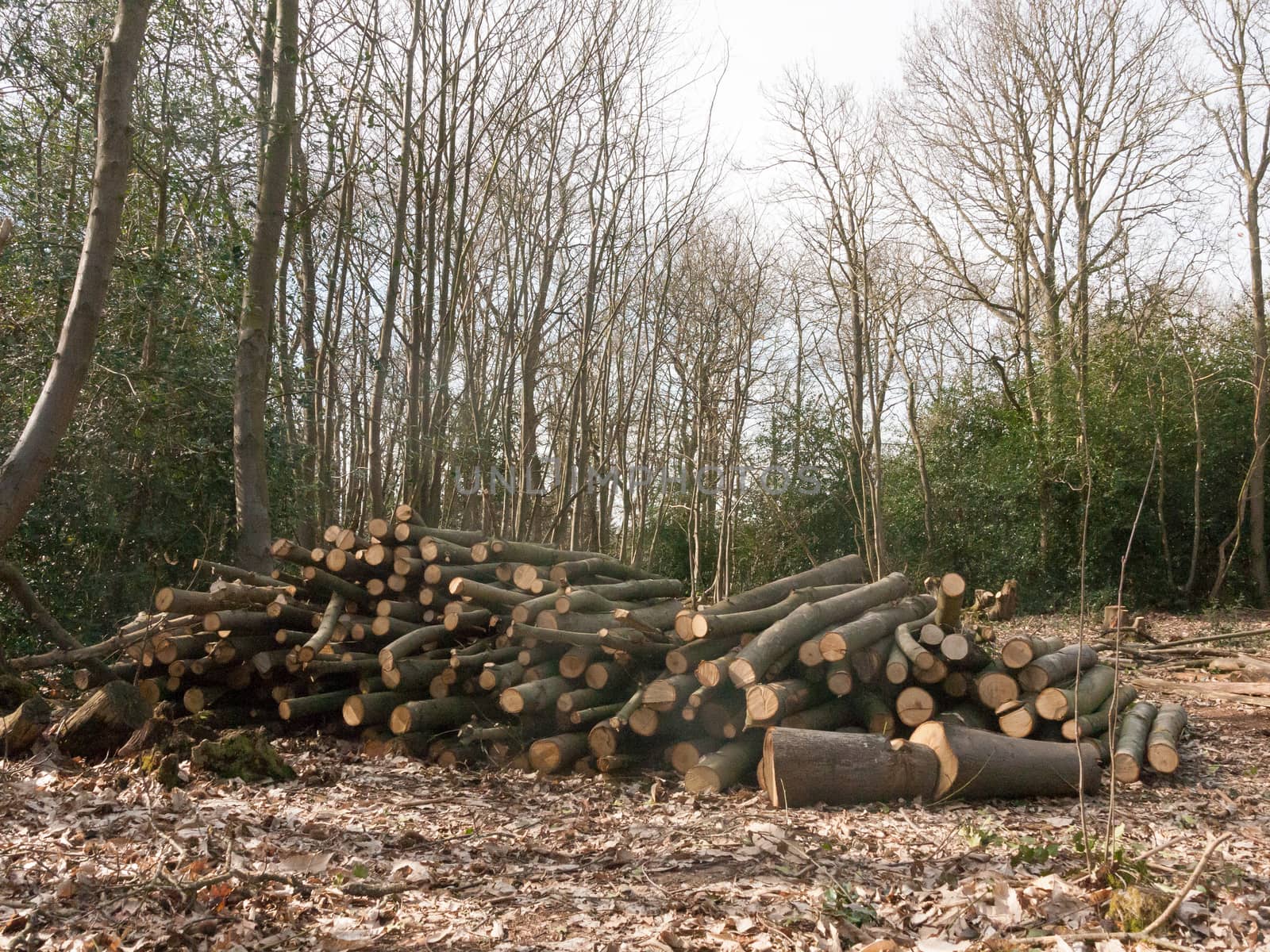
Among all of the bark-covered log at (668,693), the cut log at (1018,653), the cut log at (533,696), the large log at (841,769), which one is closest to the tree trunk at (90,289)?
the cut log at (533,696)

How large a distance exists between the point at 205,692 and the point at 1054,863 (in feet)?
18.9

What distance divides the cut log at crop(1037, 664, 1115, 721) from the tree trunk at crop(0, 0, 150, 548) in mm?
5897

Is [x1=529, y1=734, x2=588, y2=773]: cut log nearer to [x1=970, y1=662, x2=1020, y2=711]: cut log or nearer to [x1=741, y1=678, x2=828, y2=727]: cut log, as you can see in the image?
[x1=741, y1=678, x2=828, y2=727]: cut log

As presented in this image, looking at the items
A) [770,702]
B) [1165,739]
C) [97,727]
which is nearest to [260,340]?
[97,727]

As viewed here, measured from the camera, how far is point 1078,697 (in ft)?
19.8

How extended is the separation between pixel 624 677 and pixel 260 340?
4904mm

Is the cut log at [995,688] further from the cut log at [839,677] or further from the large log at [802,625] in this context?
the cut log at [839,677]

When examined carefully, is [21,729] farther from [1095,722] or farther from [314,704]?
[1095,722]

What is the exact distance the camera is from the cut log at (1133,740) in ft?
19.3

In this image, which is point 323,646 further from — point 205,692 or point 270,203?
point 270,203

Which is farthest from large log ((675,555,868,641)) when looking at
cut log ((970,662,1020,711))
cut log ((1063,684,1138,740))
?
cut log ((1063,684,1138,740))

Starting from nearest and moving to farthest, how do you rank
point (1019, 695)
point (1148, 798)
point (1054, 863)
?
point (1054, 863) → point (1148, 798) → point (1019, 695)

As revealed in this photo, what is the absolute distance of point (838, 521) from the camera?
2147 cm

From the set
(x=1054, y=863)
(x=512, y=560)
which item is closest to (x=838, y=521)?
(x=512, y=560)
